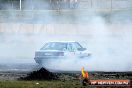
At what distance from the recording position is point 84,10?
1625 centimetres

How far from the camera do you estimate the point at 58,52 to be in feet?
46.5

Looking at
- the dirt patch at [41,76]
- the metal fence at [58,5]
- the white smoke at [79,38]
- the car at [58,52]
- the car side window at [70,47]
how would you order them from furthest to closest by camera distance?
1. the metal fence at [58,5]
2. the car side window at [70,47]
3. the car at [58,52]
4. the white smoke at [79,38]
5. the dirt patch at [41,76]

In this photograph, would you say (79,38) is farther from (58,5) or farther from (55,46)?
(55,46)

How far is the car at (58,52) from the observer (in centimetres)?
1408

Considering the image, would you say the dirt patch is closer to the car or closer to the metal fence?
the car

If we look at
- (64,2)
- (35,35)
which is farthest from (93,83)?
(35,35)

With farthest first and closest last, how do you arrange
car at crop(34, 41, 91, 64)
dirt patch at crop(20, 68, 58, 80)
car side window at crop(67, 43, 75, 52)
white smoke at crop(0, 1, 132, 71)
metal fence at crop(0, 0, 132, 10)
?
metal fence at crop(0, 0, 132, 10) → car side window at crop(67, 43, 75, 52) → car at crop(34, 41, 91, 64) → white smoke at crop(0, 1, 132, 71) → dirt patch at crop(20, 68, 58, 80)

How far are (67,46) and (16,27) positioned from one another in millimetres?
5544

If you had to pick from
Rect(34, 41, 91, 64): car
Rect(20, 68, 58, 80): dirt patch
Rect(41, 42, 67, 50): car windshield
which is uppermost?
Rect(41, 42, 67, 50): car windshield

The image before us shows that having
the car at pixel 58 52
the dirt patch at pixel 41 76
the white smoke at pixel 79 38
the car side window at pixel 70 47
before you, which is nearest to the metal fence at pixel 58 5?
the white smoke at pixel 79 38

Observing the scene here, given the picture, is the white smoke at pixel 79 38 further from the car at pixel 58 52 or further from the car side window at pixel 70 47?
the car side window at pixel 70 47

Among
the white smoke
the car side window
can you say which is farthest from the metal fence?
the car side window

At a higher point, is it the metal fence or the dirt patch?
the metal fence

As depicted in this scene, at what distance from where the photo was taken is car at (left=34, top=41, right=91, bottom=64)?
1408 cm
